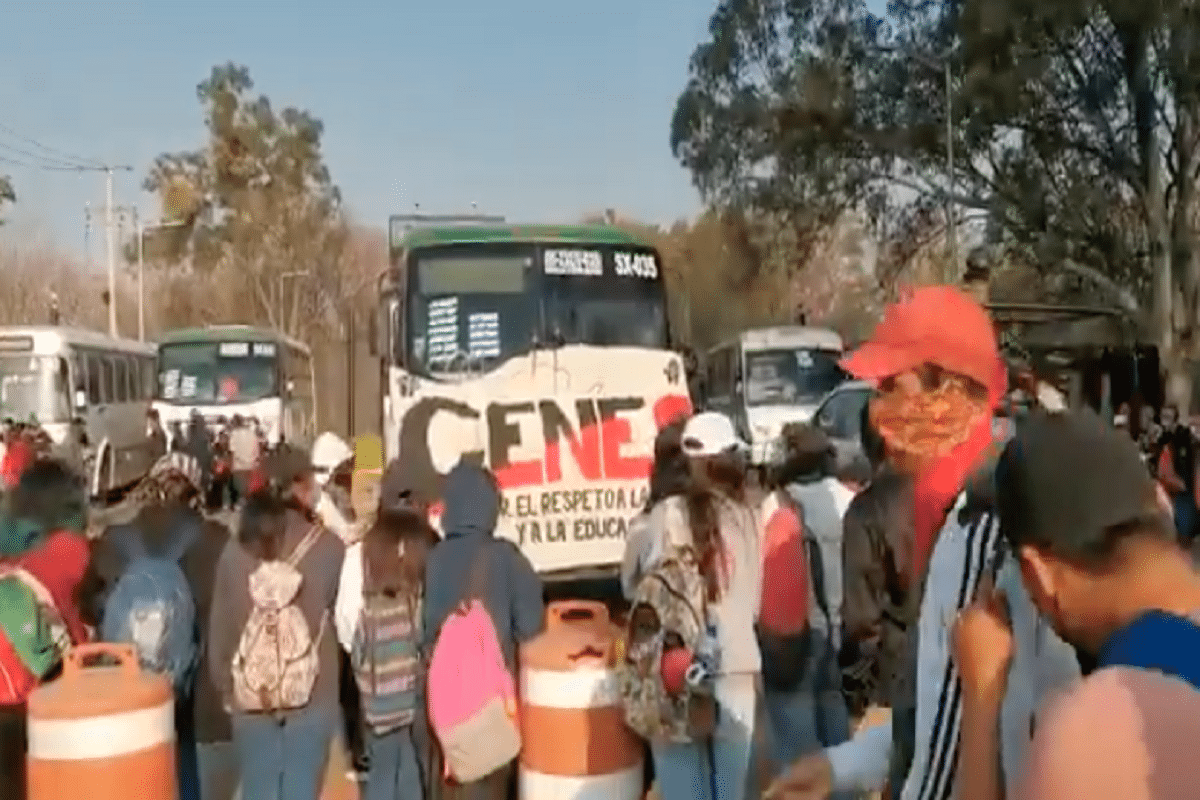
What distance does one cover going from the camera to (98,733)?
19.9 feet

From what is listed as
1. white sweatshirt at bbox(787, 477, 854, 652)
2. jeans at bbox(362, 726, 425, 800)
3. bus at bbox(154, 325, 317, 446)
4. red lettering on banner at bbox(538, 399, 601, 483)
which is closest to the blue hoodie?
jeans at bbox(362, 726, 425, 800)

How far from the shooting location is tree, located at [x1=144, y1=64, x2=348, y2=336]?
235 feet

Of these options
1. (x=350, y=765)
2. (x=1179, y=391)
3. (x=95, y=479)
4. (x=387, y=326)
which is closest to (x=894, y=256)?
(x=1179, y=391)

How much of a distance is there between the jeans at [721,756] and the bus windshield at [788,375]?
23110 millimetres

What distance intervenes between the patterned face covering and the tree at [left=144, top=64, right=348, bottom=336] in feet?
224

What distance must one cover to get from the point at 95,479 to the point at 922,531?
2685 cm

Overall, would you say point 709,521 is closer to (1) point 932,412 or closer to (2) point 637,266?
(1) point 932,412

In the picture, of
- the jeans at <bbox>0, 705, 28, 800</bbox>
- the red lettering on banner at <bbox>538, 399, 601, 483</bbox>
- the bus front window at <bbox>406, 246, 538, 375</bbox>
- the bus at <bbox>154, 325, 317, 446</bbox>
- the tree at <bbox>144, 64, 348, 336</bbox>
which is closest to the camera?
the jeans at <bbox>0, 705, 28, 800</bbox>

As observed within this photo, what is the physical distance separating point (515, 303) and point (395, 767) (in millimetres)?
7537

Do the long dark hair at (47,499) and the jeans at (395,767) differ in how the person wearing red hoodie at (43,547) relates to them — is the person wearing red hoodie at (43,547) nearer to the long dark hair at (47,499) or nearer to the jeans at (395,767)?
the long dark hair at (47,499)

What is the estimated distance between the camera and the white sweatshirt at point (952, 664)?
270 cm

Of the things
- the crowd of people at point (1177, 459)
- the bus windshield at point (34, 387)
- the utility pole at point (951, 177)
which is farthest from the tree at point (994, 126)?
the bus windshield at point (34, 387)

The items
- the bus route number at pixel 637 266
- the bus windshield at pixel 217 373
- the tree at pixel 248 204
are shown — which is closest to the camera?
the bus route number at pixel 637 266

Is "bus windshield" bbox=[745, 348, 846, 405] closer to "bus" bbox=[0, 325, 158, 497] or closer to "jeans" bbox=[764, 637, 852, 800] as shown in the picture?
"bus" bbox=[0, 325, 158, 497]
